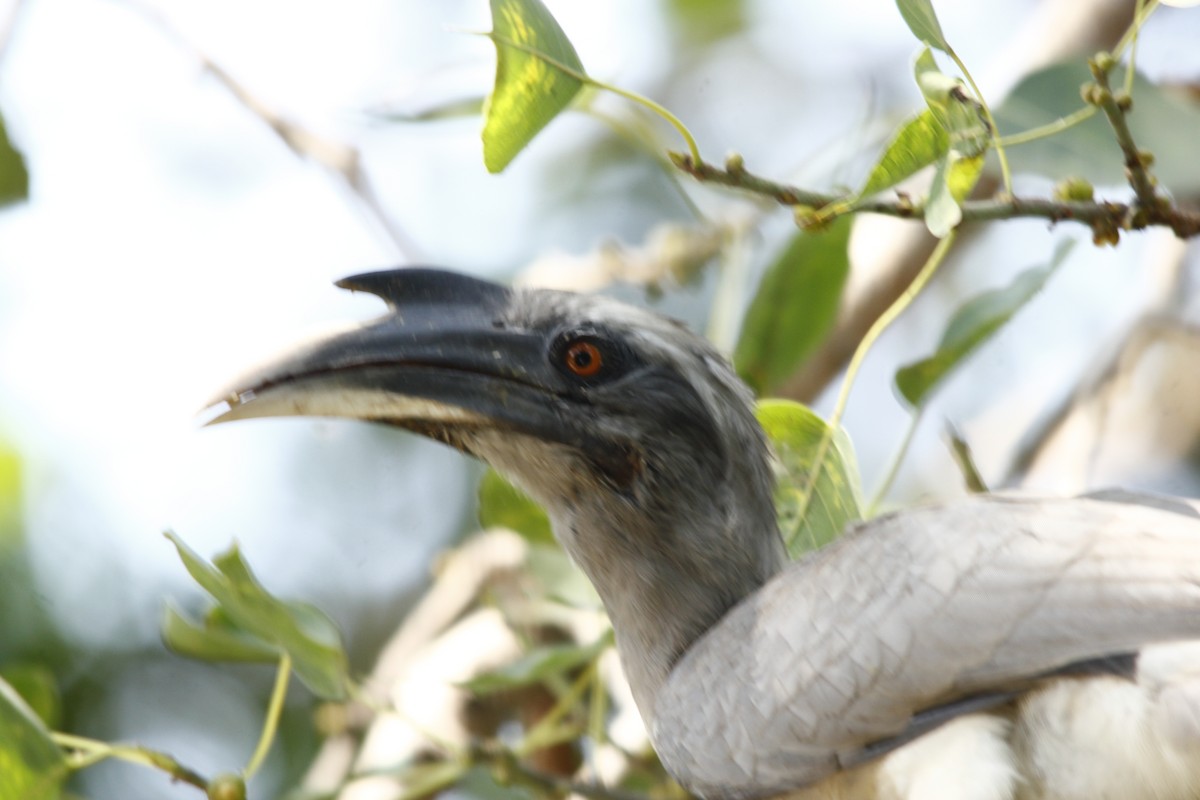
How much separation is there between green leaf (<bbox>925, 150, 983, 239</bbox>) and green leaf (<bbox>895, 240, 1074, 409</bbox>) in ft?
1.78

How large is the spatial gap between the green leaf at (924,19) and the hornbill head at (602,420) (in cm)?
89

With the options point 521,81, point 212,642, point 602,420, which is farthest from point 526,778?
point 521,81

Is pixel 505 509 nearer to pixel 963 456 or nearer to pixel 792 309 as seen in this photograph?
pixel 792 309

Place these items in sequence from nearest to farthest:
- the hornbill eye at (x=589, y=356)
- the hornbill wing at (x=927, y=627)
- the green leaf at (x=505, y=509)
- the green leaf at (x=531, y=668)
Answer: the hornbill wing at (x=927, y=627), the hornbill eye at (x=589, y=356), the green leaf at (x=531, y=668), the green leaf at (x=505, y=509)

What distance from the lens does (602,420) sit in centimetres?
257

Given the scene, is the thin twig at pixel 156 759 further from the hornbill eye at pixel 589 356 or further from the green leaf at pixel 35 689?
→ the hornbill eye at pixel 589 356

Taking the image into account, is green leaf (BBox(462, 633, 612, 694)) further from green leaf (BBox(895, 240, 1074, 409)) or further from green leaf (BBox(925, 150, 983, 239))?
green leaf (BBox(925, 150, 983, 239))

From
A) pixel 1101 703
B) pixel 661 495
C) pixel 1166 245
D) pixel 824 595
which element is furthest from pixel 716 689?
pixel 1166 245

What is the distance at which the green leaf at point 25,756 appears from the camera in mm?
2355

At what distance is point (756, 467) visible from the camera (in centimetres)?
274

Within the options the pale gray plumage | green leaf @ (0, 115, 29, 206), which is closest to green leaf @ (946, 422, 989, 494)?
the pale gray plumage

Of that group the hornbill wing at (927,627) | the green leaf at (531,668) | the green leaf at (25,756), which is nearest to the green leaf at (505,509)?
the green leaf at (531,668)

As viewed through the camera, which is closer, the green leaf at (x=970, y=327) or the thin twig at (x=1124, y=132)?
the thin twig at (x=1124, y=132)

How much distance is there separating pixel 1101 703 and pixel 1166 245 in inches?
109
